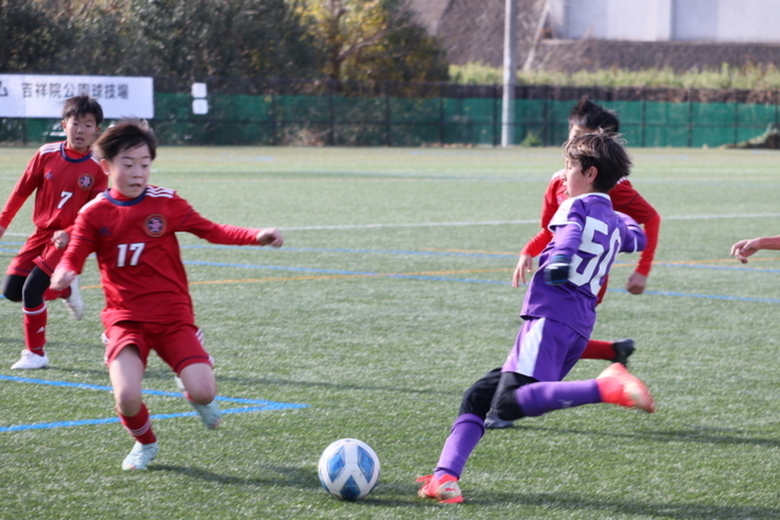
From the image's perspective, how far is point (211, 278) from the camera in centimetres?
962

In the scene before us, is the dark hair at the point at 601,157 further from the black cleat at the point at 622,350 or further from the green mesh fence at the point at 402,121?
the green mesh fence at the point at 402,121

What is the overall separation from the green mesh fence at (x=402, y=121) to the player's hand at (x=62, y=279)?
29.9m

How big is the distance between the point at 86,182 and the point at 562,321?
10.6 ft

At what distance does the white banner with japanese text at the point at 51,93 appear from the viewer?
32719 mm

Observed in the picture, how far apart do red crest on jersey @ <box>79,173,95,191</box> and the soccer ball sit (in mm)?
2831

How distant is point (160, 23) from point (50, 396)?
1489 inches

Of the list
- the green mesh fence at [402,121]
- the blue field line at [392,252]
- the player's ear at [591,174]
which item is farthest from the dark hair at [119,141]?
the green mesh fence at [402,121]

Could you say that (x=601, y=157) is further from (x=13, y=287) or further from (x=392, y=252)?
(x=392, y=252)

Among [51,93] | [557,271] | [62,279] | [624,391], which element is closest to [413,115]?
[51,93]

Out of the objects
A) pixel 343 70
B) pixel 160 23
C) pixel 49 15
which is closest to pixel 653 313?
pixel 49 15

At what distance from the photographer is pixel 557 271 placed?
3871 millimetres

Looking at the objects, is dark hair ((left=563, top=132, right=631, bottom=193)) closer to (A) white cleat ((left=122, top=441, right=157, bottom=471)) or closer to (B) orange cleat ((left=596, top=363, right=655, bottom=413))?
(B) orange cleat ((left=596, top=363, right=655, bottom=413))

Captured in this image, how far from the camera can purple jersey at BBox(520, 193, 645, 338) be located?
400 centimetres

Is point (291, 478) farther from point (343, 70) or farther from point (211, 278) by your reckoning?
point (343, 70)
